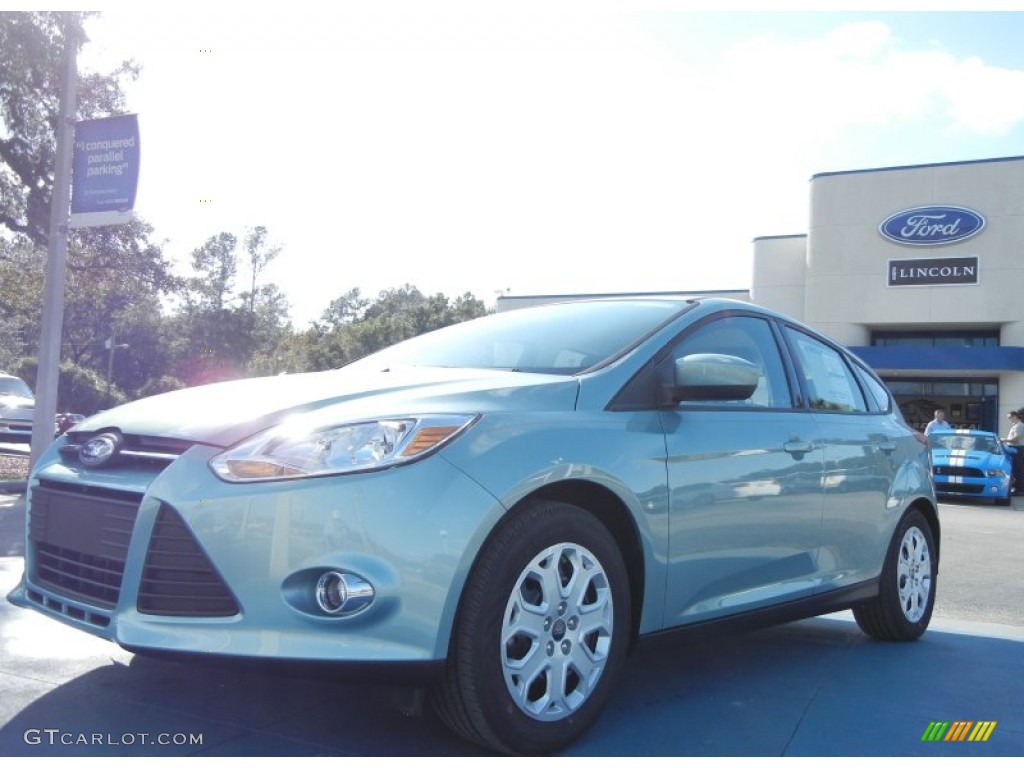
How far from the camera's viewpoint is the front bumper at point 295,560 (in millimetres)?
2812

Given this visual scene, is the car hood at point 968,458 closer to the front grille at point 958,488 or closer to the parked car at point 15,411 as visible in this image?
the front grille at point 958,488

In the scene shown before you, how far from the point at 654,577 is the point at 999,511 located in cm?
1435

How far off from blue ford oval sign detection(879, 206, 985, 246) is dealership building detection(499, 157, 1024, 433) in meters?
0.03

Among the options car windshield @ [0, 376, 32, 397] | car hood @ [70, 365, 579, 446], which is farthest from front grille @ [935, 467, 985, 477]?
car windshield @ [0, 376, 32, 397]

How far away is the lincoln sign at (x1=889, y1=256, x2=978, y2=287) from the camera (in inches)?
1314

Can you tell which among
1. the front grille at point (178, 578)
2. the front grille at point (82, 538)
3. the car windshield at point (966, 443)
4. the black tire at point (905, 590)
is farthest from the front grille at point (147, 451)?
the car windshield at point (966, 443)

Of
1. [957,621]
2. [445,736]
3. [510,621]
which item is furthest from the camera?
[957,621]

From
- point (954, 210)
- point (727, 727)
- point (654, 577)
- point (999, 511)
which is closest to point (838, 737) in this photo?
point (727, 727)

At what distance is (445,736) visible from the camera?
10.7 feet

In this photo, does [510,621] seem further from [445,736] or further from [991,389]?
[991,389]

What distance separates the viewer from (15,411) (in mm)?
18656

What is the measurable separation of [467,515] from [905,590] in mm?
3291

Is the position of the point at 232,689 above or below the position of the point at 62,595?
below

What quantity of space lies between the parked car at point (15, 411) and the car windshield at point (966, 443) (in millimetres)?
15887
